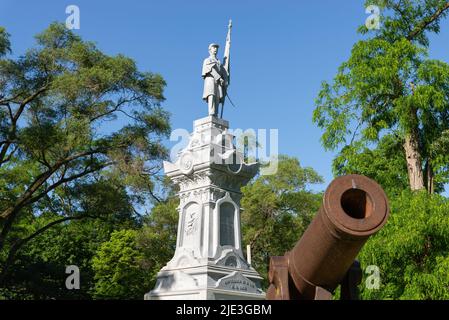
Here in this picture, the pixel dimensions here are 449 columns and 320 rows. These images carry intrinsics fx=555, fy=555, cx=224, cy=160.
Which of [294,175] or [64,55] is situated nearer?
[64,55]

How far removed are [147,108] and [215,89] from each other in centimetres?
431

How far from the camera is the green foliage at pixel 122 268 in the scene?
25.9m

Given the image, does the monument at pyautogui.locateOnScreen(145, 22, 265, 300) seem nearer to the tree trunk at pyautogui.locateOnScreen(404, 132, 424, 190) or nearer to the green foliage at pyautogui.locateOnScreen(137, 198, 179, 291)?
the tree trunk at pyautogui.locateOnScreen(404, 132, 424, 190)

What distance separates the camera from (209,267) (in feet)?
44.6

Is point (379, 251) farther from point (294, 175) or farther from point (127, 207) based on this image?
point (294, 175)

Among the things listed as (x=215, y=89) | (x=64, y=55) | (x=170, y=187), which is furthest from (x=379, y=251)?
(x=170, y=187)

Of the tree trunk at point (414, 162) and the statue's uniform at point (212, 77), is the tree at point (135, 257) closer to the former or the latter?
the statue's uniform at point (212, 77)

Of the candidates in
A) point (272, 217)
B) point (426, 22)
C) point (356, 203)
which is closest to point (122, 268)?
point (272, 217)

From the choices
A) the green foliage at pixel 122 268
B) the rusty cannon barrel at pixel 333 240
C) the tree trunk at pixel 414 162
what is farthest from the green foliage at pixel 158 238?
the rusty cannon barrel at pixel 333 240

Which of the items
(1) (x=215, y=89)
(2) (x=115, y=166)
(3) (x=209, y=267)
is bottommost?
(3) (x=209, y=267)

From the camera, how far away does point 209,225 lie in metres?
14.5

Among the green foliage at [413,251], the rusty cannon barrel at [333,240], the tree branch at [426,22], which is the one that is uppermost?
the tree branch at [426,22]

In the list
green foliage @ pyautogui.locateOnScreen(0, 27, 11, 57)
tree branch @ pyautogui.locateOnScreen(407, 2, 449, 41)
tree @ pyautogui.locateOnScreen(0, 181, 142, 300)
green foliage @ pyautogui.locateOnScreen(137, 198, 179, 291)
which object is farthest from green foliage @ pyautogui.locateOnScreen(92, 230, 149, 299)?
tree branch @ pyautogui.locateOnScreen(407, 2, 449, 41)

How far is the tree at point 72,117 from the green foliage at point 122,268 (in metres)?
5.94
